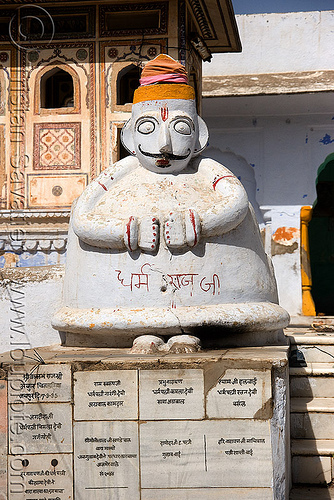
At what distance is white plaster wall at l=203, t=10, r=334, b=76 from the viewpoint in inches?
429

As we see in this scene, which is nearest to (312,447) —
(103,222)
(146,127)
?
(103,222)

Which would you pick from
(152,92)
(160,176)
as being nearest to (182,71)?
(152,92)

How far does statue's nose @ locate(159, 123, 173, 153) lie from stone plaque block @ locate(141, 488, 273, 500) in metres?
A: 2.20

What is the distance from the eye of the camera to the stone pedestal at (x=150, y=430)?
12.9 feet

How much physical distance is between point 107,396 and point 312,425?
1683 millimetres

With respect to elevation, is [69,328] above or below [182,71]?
below

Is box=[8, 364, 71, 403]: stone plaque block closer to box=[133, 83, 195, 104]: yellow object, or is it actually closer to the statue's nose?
the statue's nose

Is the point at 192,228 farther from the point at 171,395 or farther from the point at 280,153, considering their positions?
the point at 280,153

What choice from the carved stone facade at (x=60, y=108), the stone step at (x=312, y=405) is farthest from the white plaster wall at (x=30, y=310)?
the carved stone facade at (x=60, y=108)

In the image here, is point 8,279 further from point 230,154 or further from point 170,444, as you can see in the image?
point 230,154

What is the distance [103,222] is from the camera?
489 centimetres

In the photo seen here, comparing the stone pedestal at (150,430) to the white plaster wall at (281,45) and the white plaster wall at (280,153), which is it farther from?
the white plaster wall at (281,45)

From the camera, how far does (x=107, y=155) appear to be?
29.4 ft

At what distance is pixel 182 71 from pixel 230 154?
5.88m
